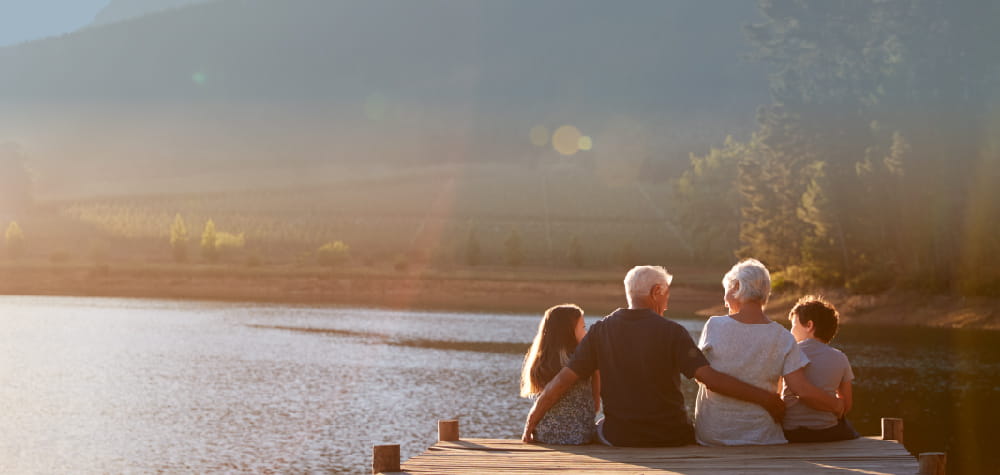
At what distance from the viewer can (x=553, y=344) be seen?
9.26m

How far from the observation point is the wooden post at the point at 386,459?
801 cm

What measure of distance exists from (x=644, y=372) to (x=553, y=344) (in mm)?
833

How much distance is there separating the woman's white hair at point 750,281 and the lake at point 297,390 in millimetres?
11801

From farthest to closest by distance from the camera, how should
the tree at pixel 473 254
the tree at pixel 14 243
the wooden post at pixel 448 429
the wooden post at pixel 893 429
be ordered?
1. the tree at pixel 473 254
2. the tree at pixel 14 243
3. the wooden post at pixel 893 429
4. the wooden post at pixel 448 429

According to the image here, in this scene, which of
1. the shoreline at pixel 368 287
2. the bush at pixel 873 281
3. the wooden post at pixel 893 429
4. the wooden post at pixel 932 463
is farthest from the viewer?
the shoreline at pixel 368 287

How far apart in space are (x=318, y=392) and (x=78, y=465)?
34.4 feet

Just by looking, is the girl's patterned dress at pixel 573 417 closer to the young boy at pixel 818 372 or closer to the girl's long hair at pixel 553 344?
the girl's long hair at pixel 553 344

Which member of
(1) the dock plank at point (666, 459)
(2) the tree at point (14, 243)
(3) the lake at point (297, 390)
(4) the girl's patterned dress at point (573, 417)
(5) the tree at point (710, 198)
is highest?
(5) the tree at point (710, 198)

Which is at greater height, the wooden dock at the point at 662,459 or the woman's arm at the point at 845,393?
the woman's arm at the point at 845,393

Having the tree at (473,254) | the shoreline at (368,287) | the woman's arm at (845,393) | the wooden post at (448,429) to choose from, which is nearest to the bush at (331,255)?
the shoreline at (368,287)

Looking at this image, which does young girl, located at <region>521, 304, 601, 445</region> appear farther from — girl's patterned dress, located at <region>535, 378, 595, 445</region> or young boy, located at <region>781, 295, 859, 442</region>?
young boy, located at <region>781, 295, 859, 442</region>

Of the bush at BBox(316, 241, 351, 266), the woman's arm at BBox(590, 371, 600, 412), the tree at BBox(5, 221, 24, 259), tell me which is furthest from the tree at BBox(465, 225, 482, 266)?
the woman's arm at BBox(590, 371, 600, 412)

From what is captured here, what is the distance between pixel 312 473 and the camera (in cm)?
1864

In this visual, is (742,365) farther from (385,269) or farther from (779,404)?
(385,269)
